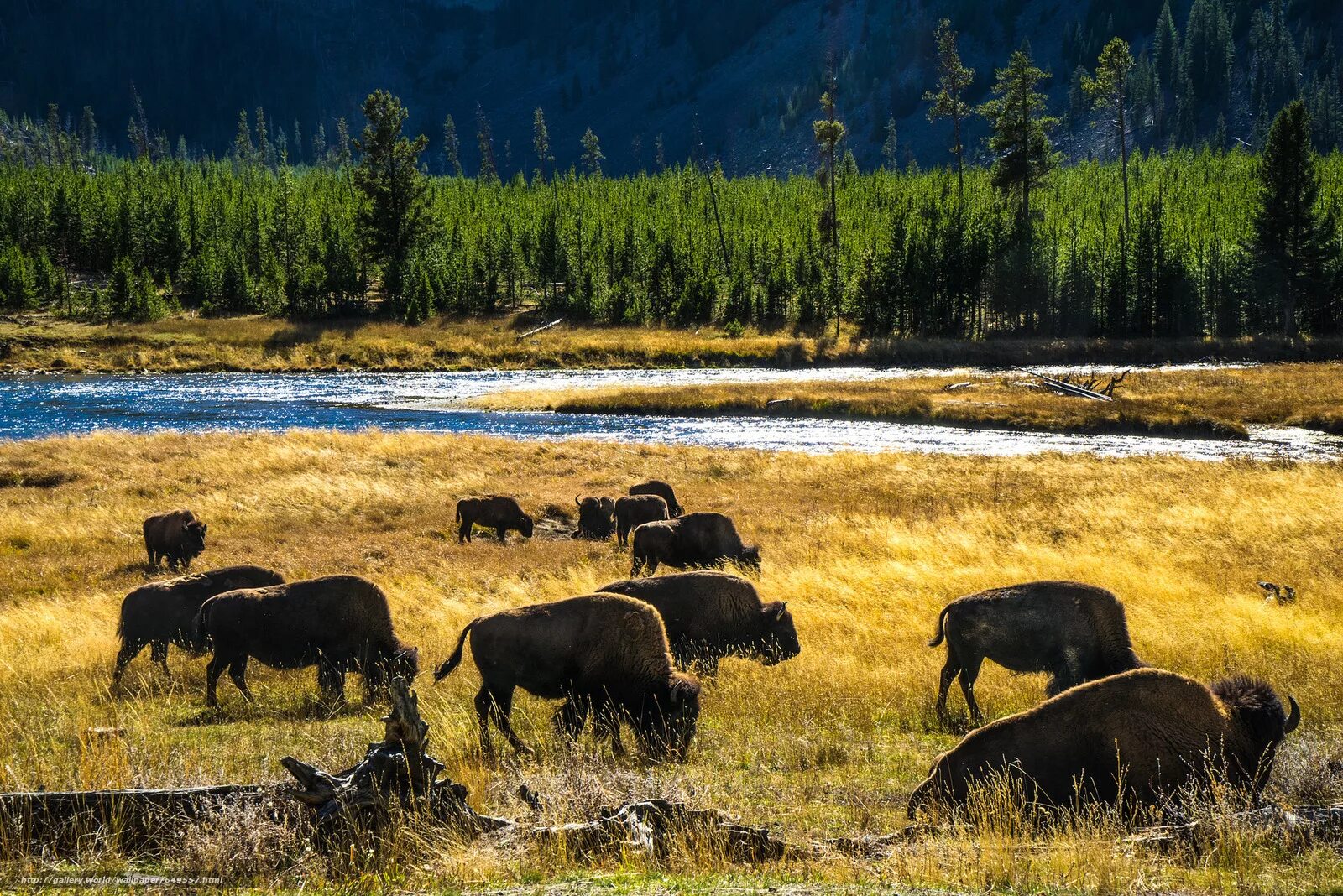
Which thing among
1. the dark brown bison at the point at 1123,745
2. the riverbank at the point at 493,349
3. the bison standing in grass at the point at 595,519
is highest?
the riverbank at the point at 493,349

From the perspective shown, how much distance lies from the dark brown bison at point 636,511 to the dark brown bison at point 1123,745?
1485 cm

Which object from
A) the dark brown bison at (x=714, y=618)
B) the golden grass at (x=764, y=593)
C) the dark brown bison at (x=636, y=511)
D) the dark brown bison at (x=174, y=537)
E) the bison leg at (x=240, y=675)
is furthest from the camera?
the dark brown bison at (x=636, y=511)

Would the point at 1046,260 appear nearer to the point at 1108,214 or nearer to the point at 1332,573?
the point at 1108,214

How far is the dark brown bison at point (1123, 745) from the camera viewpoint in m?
7.44

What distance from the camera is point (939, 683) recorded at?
1102 centimetres

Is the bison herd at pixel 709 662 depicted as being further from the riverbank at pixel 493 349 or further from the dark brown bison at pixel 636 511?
the riverbank at pixel 493 349

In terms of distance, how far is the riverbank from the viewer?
75.3 m

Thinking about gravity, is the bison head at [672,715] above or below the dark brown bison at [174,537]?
below

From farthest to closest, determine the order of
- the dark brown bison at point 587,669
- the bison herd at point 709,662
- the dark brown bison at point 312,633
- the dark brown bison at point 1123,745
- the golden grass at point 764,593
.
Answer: the dark brown bison at point 312,633 → the dark brown bison at point 587,669 → the bison herd at point 709,662 → the dark brown bison at point 1123,745 → the golden grass at point 764,593

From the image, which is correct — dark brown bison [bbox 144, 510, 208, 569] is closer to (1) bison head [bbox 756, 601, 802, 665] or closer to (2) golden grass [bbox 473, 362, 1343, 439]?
(1) bison head [bbox 756, 601, 802, 665]

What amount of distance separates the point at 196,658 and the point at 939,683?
8979 millimetres

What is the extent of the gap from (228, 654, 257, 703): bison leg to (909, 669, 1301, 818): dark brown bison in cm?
720

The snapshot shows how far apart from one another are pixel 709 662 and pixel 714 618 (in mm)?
601

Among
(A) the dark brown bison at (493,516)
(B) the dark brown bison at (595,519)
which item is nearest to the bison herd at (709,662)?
(A) the dark brown bison at (493,516)
